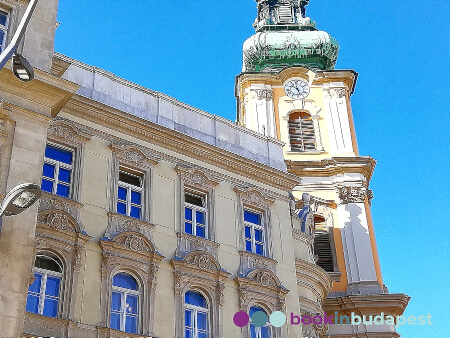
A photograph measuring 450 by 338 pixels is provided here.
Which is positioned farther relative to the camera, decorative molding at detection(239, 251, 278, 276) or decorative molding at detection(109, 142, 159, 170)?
decorative molding at detection(239, 251, 278, 276)

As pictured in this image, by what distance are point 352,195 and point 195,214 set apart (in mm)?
15196

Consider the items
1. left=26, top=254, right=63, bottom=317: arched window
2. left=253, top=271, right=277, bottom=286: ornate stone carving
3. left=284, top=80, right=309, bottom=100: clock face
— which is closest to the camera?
left=26, top=254, right=63, bottom=317: arched window

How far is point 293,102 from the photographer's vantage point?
3688 centimetres

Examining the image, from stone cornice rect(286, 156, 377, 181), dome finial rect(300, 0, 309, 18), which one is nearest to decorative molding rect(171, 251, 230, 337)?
stone cornice rect(286, 156, 377, 181)

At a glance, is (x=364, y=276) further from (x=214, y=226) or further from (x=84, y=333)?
(x=84, y=333)

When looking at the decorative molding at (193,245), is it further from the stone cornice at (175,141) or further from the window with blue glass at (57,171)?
the window with blue glass at (57,171)

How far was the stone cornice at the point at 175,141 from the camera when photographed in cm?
1823

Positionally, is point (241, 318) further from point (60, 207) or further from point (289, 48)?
point (289, 48)

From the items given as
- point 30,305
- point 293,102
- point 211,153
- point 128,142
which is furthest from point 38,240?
point 293,102

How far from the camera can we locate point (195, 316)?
17.4 m

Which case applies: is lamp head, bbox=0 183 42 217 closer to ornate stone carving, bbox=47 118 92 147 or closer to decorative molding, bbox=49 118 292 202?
ornate stone carving, bbox=47 118 92 147

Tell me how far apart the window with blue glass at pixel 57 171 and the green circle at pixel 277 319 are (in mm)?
6379

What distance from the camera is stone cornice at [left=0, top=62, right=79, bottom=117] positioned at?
14312mm

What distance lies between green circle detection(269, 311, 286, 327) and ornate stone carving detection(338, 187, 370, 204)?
47.6ft
